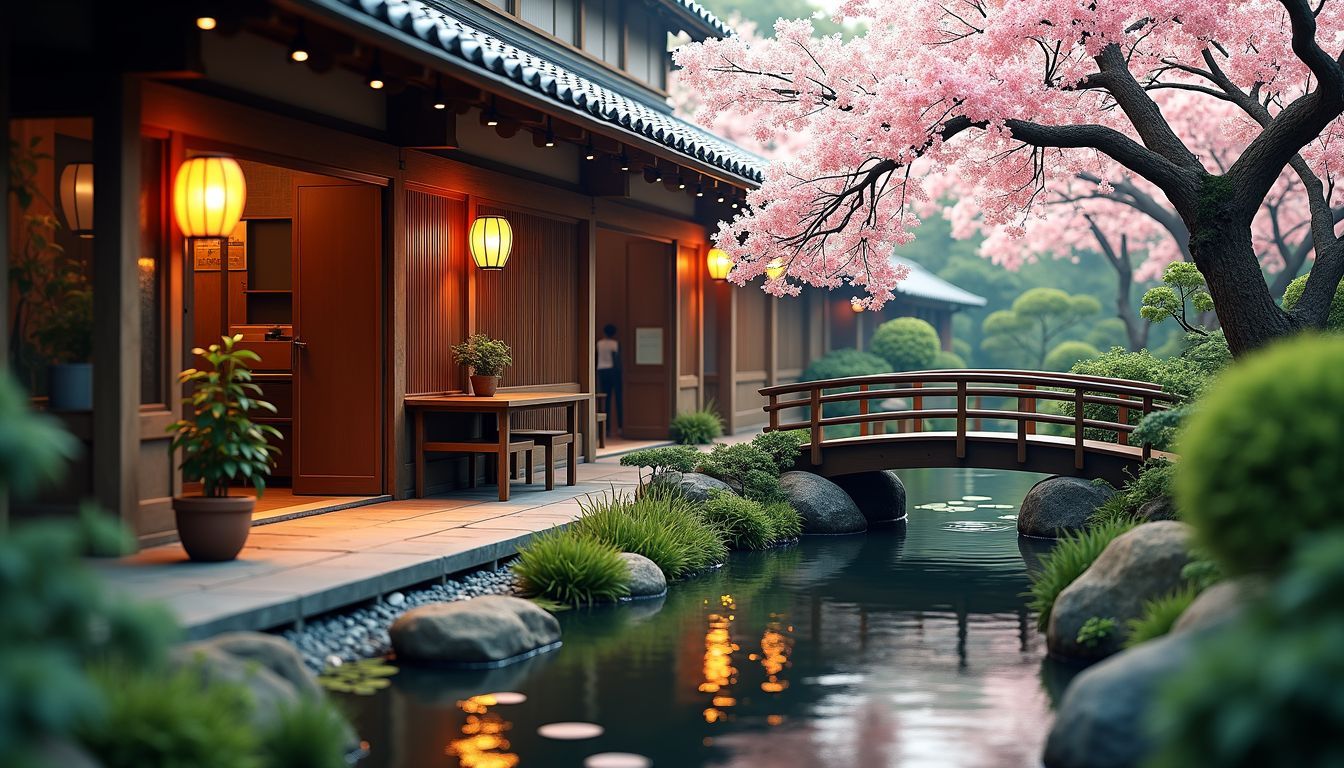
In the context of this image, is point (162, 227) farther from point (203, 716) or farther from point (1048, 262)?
point (1048, 262)

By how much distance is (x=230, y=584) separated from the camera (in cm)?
709

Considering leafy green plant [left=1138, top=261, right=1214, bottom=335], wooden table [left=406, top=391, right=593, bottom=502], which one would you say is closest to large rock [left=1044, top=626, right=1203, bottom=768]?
wooden table [left=406, top=391, right=593, bottom=502]

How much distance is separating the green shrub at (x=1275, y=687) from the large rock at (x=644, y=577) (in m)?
5.78

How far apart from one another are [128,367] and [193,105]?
1.71 m

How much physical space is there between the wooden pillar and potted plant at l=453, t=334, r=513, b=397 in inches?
158

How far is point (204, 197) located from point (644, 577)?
12.6 feet

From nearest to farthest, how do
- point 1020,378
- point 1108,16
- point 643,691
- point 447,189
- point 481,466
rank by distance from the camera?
point 643,691
point 1108,16
point 447,189
point 481,466
point 1020,378

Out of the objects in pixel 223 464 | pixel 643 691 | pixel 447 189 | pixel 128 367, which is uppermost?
pixel 447 189

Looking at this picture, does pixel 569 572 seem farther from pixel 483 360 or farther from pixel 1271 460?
pixel 1271 460

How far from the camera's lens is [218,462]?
761 cm

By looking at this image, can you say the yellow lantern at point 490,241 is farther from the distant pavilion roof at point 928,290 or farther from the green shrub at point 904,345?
the distant pavilion roof at point 928,290

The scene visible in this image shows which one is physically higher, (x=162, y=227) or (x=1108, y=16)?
(x=1108, y=16)

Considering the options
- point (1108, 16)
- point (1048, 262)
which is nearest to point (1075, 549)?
point (1108, 16)

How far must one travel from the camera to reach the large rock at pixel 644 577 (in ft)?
30.8
